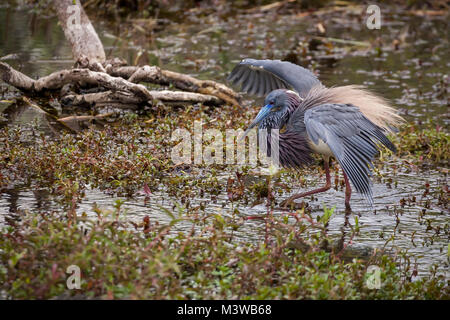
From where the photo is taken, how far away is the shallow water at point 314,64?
19.4 ft

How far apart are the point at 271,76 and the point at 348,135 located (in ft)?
6.24

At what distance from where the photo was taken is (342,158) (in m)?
5.76

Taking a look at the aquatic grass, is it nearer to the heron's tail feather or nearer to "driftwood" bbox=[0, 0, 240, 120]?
the heron's tail feather

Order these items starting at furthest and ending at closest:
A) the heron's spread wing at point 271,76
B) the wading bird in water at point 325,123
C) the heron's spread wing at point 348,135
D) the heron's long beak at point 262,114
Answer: the heron's spread wing at point 271,76, the heron's long beak at point 262,114, the wading bird in water at point 325,123, the heron's spread wing at point 348,135

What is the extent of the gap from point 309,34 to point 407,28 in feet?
7.07

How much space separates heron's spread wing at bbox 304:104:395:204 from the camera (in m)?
5.72

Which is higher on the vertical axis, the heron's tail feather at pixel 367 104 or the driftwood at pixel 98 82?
the driftwood at pixel 98 82

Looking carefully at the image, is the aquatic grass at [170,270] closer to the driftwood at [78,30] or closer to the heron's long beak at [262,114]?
the heron's long beak at [262,114]

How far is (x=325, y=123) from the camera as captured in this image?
5953mm

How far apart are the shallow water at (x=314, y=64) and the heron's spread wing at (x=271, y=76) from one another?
3.24 feet

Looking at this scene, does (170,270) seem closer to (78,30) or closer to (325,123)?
(325,123)

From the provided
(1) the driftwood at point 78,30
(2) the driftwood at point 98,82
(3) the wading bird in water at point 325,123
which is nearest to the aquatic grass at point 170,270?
(3) the wading bird in water at point 325,123

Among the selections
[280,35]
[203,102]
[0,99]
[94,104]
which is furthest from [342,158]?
[280,35]
